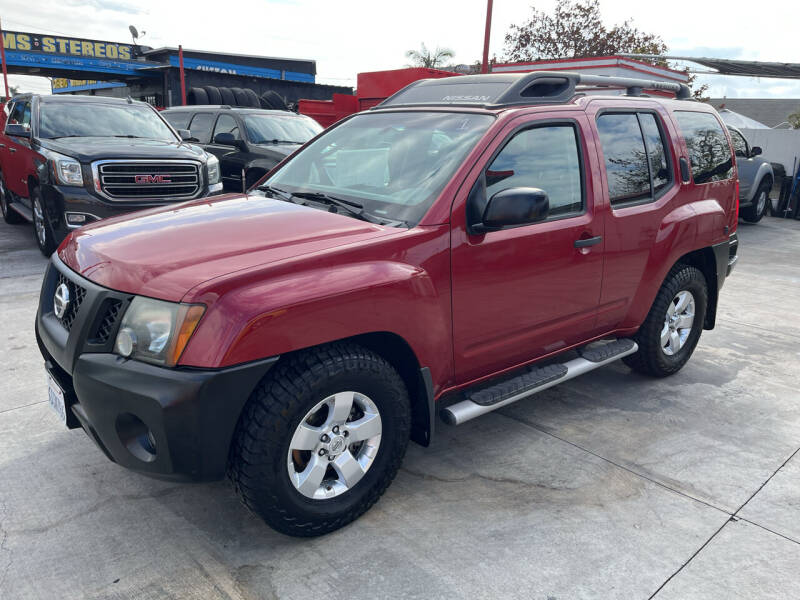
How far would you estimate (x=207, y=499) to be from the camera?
9.66ft

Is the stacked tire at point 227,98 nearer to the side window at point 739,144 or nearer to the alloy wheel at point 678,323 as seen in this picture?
the side window at point 739,144

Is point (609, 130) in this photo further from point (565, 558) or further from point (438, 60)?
point (438, 60)

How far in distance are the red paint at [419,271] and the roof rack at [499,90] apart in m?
0.12

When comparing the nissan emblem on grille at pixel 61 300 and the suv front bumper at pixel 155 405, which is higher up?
the nissan emblem on grille at pixel 61 300

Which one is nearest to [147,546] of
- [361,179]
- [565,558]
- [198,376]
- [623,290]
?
[198,376]

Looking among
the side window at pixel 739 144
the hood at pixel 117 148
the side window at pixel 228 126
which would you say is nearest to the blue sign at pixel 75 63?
the side window at pixel 228 126

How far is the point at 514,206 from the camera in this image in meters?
2.85

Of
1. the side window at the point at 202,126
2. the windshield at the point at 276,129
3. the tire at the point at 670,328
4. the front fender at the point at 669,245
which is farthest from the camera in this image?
the side window at the point at 202,126

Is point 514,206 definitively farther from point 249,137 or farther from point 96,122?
point 249,137

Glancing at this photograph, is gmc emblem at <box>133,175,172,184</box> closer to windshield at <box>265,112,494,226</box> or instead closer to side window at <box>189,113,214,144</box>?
side window at <box>189,113,214,144</box>

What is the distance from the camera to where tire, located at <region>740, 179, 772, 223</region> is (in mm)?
12892

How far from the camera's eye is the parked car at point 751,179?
39.7 feet

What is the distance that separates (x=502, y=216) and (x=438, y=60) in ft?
110

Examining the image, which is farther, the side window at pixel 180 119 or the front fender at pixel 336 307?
the side window at pixel 180 119
